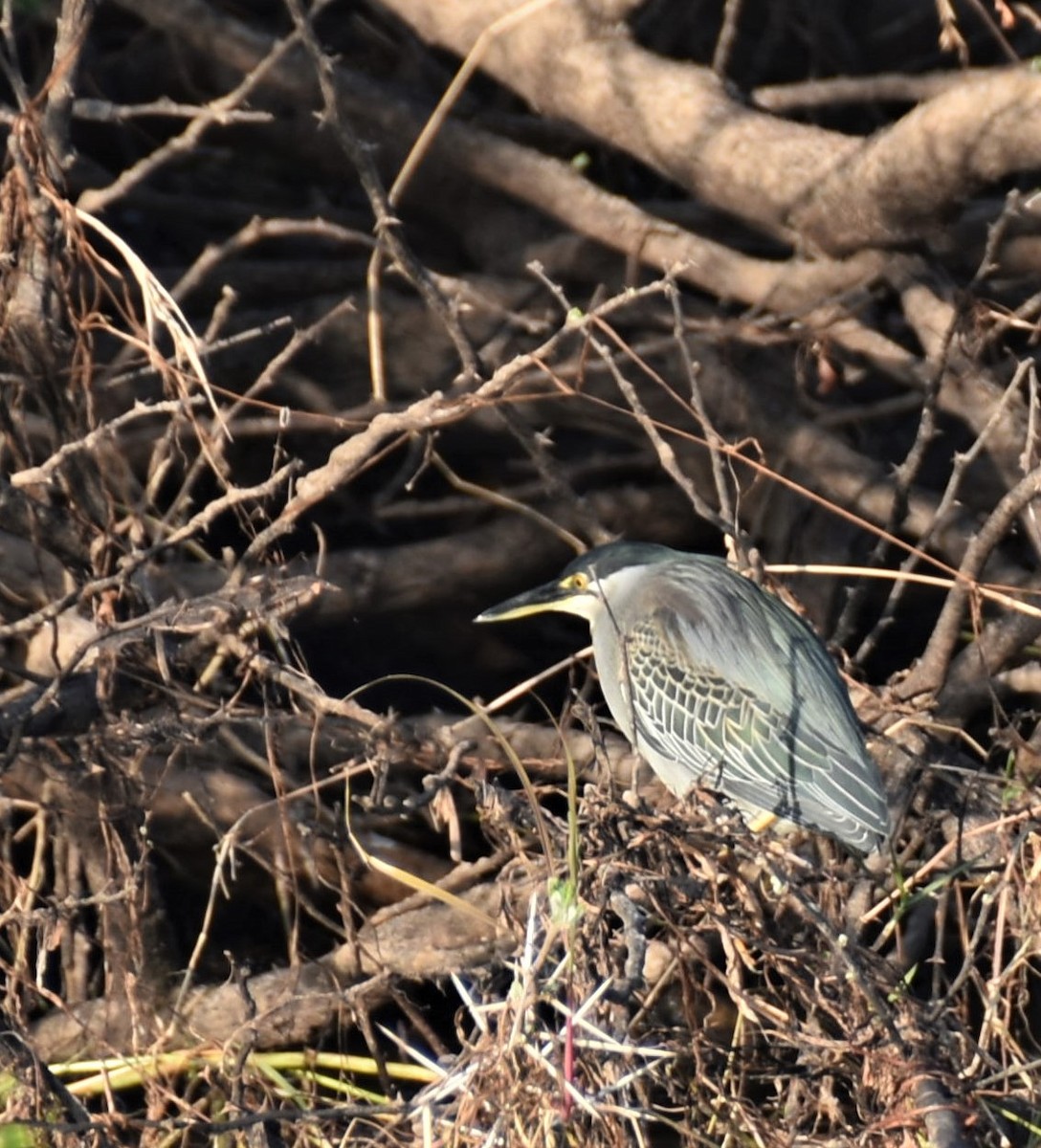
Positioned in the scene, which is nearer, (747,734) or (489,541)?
(747,734)

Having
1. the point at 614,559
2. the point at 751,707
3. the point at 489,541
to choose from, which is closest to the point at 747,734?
the point at 751,707

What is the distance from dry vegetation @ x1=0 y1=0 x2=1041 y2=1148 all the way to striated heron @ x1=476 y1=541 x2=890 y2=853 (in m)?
0.11

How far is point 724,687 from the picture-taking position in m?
3.53

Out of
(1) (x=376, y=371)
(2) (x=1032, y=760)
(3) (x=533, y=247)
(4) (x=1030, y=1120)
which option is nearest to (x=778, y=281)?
(3) (x=533, y=247)

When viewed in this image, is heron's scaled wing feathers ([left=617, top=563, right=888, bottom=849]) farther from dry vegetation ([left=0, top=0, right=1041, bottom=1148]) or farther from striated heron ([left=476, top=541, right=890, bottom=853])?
dry vegetation ([left=0, top=0, right=1041, bottom=1148])

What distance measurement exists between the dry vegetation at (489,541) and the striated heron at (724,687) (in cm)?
11

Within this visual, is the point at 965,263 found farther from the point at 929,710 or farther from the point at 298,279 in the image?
the point at 298,279

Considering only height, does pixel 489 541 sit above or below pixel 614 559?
below

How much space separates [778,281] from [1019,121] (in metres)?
0.73

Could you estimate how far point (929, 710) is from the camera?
3.33 metres

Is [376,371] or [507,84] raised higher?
[507,84]

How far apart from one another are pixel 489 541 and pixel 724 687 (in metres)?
0.75

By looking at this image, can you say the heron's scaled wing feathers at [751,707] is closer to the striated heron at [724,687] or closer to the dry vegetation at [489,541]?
the striated heron at [724,687]

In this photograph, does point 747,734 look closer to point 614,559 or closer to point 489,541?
point 614,559
